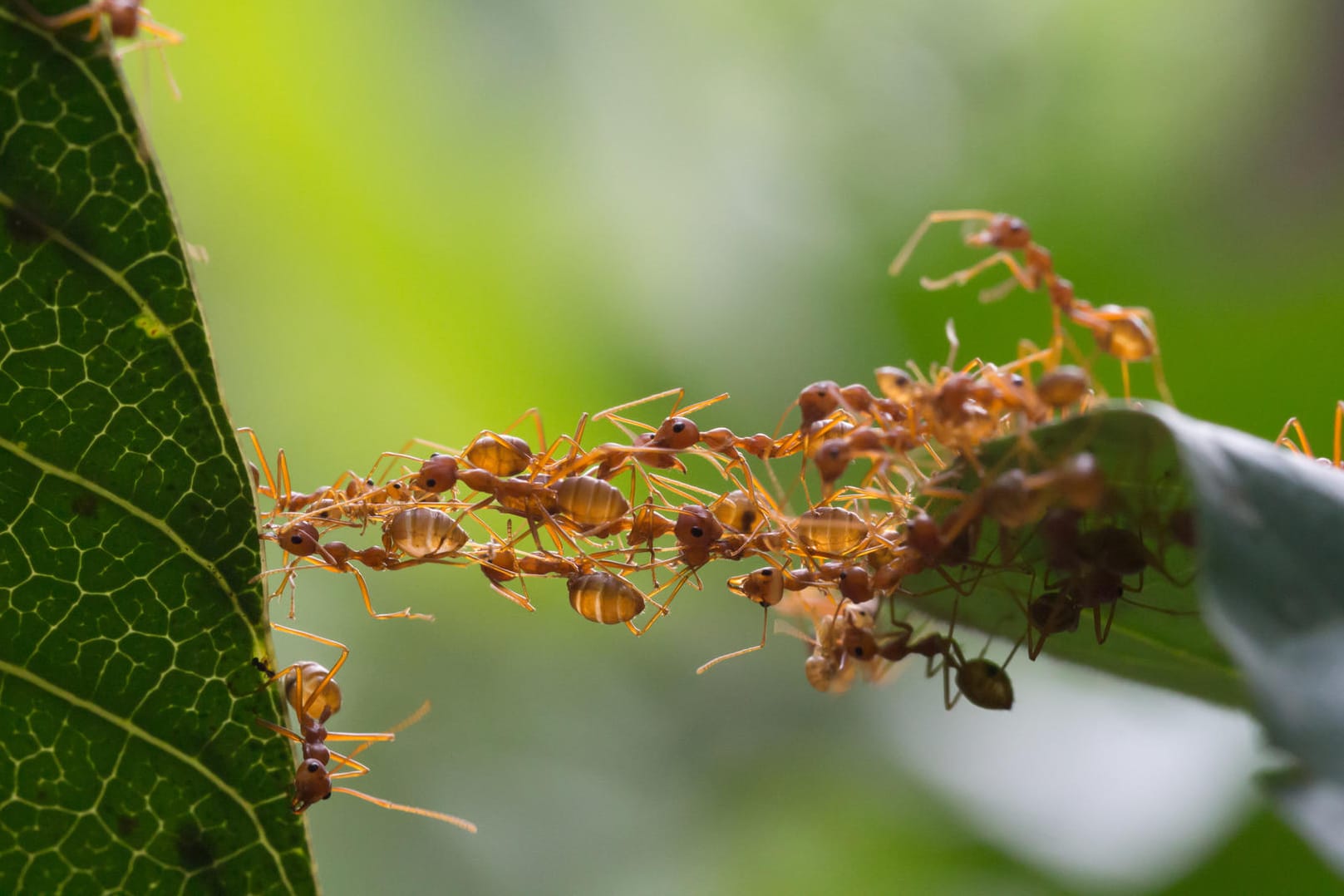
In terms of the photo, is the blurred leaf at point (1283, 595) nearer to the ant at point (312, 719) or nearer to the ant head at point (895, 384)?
the ant head at point (895, 384)

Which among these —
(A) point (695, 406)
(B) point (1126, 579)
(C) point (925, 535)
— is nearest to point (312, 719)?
(A) point (695, 406)

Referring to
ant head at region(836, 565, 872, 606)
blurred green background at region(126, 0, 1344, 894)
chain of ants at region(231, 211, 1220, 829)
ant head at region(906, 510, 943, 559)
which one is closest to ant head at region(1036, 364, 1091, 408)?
chain of ants at region(231, 211, 1220, 829)

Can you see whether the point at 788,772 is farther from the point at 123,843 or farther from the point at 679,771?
the point at 123,843

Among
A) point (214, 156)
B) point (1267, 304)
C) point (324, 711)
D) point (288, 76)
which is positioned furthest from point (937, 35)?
Result: point (324, 711)

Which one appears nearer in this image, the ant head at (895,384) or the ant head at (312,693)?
the ant head at (895,384)

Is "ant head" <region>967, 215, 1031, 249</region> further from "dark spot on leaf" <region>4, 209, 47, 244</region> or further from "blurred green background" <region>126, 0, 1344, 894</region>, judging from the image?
"blurred green background" <region>126, 0, 1344, 894</region>

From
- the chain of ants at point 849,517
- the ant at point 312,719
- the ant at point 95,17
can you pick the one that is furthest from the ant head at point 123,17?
the ant at point 312,719

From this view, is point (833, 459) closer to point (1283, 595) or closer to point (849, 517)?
point (849, 517)
